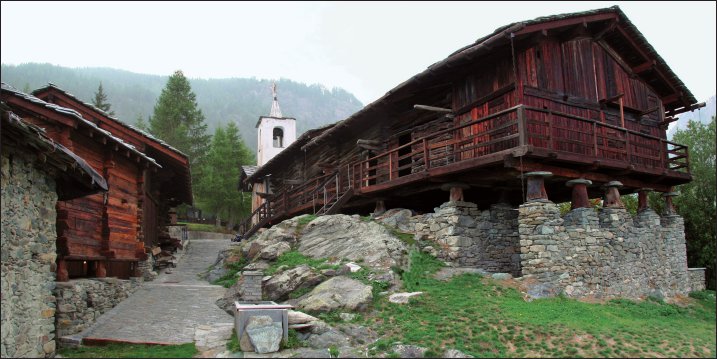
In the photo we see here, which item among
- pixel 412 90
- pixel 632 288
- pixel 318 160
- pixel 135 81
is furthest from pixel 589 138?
pixel 135 81

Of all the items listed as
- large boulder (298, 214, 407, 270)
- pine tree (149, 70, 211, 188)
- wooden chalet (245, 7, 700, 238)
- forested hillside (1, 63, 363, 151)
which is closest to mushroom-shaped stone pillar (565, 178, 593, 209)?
wooden chalet (245, 7, 700, 238)

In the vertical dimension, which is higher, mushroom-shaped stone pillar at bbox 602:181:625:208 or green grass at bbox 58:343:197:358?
mushroom-shaped stone pillar at bbox 602:181:625:208

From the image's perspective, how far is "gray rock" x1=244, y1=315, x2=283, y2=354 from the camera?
31.3ft

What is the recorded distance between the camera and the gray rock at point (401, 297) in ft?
37.7

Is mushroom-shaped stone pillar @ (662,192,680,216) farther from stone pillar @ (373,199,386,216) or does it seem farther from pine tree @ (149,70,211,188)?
pine tree @ (149,70,211,188)

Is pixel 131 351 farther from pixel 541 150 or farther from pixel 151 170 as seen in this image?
pixel 151 170

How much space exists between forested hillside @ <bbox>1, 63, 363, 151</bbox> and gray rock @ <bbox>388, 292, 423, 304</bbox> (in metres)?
87.2

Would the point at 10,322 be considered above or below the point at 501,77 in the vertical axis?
below

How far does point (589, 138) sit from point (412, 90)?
223 inches

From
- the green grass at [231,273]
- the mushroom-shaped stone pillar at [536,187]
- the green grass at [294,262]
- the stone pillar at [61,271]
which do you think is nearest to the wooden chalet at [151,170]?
the green grass at [231,273]

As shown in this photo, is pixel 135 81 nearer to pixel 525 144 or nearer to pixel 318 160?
pixel 318 160

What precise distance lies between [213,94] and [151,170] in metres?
124

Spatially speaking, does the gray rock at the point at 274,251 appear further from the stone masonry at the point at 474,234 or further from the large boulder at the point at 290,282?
the stone masonry at the point at 474,234

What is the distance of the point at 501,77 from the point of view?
1495 cm
